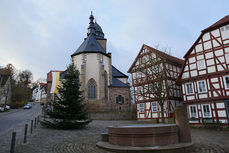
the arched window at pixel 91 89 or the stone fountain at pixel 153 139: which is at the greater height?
A: the arched window at pixel 91 89

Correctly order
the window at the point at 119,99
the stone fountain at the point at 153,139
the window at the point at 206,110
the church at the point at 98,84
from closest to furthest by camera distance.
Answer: the stone fountain at the point at 153,139 → the window at the point at 206,110 → the church at the point at 98,84 → the window at the point at 119,99

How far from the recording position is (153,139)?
669 centimetres

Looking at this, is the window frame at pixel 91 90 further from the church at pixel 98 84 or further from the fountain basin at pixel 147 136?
Answer: the fountain basin at pixel 147 136

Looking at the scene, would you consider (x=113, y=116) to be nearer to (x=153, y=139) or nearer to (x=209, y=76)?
(x=209, y=76)

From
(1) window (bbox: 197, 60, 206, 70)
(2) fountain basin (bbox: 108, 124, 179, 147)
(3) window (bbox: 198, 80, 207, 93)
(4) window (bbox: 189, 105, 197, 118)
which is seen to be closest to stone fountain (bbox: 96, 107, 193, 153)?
(2) fountain basin (bbox: 108, 124, 179, 147)

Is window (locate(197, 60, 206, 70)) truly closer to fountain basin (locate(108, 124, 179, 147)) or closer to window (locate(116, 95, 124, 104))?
fountain basin (locate(108, 124, 179, 147))

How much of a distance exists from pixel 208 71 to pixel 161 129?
1345 centimetres

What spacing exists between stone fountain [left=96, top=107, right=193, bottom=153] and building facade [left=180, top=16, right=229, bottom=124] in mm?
10210

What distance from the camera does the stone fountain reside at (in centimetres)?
635

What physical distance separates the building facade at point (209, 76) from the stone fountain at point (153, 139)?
10.2 meters

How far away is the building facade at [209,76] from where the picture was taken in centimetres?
1619

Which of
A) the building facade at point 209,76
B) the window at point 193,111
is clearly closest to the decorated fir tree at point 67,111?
the window at point 193,111

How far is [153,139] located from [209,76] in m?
13.5

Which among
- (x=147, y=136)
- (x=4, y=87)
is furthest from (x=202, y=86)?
(x=4, y=87)
